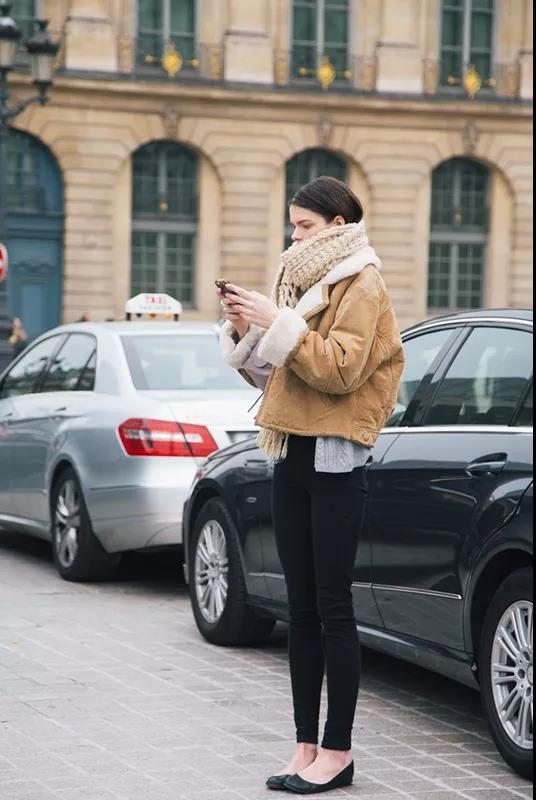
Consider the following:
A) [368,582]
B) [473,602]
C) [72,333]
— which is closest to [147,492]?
[72,333]

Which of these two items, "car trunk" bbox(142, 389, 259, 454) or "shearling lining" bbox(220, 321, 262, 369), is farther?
"car trunk" bbox(142, 389, 259, 454)

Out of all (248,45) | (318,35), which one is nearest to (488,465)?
(248,45)

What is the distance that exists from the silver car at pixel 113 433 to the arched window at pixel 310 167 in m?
30.5

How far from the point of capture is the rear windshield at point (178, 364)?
10.1 metres

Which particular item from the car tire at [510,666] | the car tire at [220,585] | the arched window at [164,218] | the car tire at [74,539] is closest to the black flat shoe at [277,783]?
the car tire at [510,666]

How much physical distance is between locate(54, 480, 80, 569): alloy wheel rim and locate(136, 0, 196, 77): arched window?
30337 millimetres

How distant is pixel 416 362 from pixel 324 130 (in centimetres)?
3464

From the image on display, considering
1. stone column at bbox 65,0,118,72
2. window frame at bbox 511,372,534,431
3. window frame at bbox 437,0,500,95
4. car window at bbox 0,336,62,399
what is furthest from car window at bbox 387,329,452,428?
window frame at bbox 437,0,500,95

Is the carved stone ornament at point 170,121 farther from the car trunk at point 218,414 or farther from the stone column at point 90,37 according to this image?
the car trunk at point 218,414

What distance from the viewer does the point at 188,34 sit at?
40.1m

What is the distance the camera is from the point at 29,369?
11.5 m

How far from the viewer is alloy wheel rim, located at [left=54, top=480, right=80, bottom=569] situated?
1021 centimetres

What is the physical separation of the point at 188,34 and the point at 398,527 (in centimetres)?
3508

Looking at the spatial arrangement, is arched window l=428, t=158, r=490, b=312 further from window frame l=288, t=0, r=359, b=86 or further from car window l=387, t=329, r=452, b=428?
car window l=387, t=329, r=452, b=428
